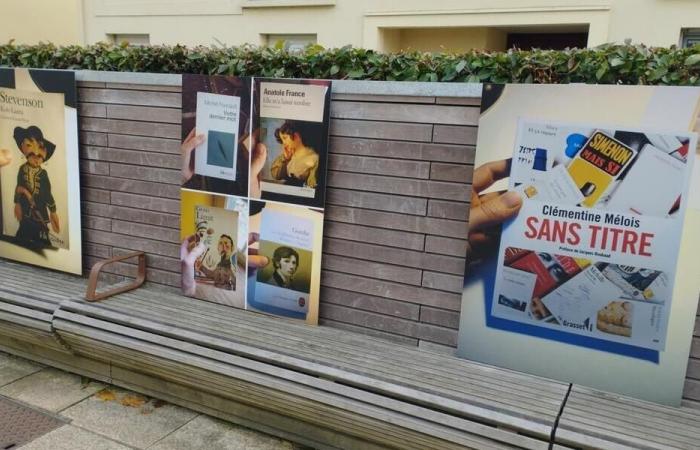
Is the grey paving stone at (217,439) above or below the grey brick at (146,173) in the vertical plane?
below

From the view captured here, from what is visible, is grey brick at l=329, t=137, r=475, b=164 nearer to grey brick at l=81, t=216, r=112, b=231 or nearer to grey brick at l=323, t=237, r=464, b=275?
grey brick at l=323, t=237, r=464, b=275

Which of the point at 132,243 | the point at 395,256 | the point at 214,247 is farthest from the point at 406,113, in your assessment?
the point at 132,243

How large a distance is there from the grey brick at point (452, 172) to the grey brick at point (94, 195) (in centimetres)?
259

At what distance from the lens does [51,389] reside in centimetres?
405

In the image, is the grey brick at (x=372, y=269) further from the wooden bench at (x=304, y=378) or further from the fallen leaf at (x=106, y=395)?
the fallen leaf at (x=106, y=395)

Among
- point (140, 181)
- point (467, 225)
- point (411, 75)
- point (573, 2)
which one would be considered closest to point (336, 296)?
point (467, 225)

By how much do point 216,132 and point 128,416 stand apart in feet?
6.15

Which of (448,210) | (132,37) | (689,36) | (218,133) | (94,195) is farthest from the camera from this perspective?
(132,37)

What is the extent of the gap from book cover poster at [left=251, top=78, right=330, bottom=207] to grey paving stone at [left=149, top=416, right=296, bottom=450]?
1416 mm

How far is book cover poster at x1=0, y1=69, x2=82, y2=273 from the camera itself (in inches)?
179

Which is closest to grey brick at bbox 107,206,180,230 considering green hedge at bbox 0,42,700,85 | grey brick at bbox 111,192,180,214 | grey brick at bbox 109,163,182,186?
grey brick at bbox 111,192,180,214

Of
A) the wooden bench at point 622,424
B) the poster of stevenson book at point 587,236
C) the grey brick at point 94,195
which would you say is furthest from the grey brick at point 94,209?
the wooden bench at point 622,424

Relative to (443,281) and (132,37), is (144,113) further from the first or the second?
(132,37)

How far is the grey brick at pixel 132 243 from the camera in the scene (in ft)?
14.3
